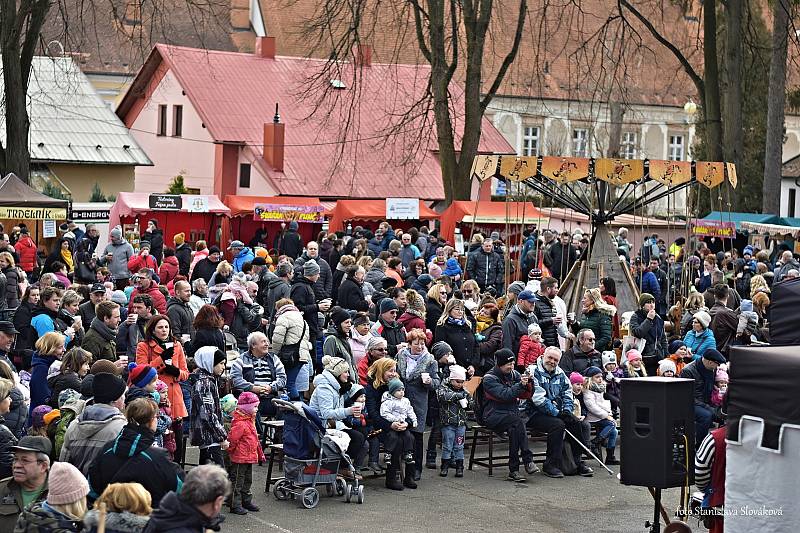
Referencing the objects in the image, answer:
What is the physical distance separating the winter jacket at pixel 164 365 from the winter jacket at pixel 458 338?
391 centimetres

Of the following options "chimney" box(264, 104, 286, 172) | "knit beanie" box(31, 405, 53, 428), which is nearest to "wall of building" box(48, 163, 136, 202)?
"chimney" box(264, 104, 286, 172)

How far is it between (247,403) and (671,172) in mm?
10289

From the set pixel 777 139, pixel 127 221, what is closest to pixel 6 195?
pixel 127 221

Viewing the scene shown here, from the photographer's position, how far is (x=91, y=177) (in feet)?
158

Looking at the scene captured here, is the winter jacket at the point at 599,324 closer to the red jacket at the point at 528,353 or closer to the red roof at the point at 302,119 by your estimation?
the red jacket at the point at 528,353

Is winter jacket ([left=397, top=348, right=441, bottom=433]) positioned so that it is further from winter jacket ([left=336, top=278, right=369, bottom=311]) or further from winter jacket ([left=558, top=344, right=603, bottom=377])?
winter jacket ([left=336, top=278, right=369, bottom=311])

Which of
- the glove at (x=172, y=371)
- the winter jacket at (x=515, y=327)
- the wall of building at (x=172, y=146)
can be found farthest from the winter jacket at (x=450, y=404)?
the wall of building at (x=172, y=146)

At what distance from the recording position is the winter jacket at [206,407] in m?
11.5

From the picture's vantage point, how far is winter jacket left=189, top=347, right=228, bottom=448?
11.5 metres

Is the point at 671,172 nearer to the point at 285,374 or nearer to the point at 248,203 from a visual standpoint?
the point at 285,374

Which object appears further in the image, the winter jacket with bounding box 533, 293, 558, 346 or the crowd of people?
the winter jacket with bounding box 533, 293, 558, 346

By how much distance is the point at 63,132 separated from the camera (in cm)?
4794

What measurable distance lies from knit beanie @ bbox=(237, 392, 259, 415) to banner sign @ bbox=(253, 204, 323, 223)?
24.8m

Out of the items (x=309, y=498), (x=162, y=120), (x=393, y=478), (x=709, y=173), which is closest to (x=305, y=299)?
(x=393, y=478)
